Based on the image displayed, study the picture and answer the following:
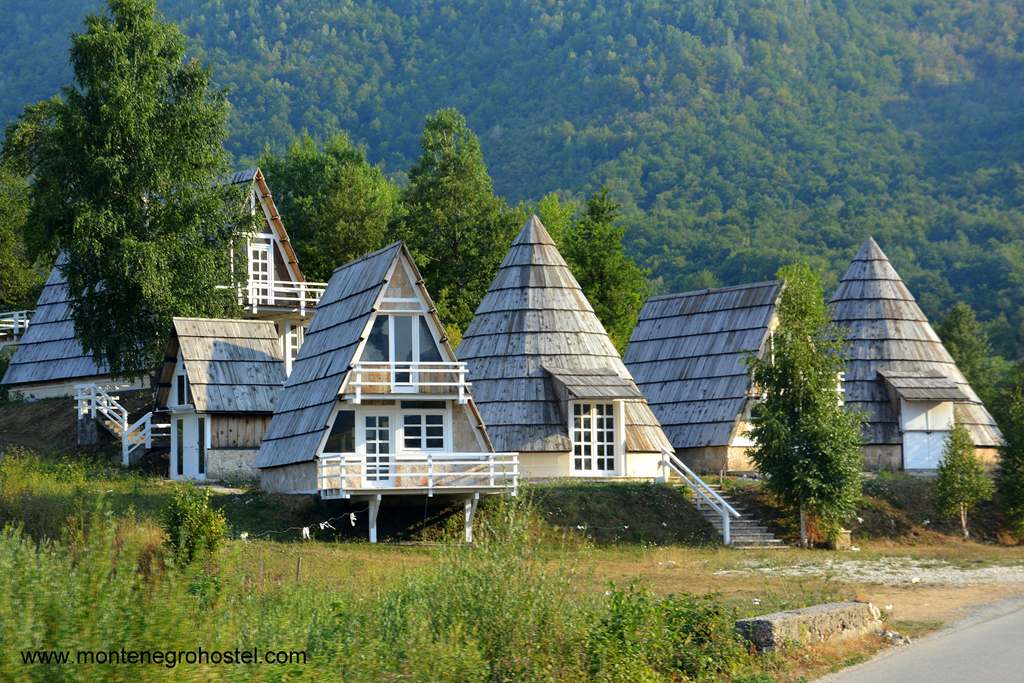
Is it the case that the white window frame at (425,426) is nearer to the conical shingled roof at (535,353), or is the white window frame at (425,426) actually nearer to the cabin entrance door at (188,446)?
the conical shingled roof at (535,353)

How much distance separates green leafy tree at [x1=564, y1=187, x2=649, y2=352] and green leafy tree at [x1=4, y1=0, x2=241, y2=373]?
19.0m

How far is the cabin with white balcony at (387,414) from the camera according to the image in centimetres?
3406

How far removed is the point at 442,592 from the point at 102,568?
5559 millimetres

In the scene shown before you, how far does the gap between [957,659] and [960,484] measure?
2033 cm

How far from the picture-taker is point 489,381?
40844 millimetres

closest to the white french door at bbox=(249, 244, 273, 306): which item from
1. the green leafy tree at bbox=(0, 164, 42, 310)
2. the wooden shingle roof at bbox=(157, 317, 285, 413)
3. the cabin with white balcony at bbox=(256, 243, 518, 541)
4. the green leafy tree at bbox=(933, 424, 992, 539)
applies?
the wooden shingle roof at bbox=(157, 317, 285, 413)

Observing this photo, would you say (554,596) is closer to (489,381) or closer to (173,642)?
(173,642)

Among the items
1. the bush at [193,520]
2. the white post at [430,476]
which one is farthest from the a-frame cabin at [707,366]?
the bush at [193,520]

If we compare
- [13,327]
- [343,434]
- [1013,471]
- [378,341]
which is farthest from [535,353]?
[13,327]

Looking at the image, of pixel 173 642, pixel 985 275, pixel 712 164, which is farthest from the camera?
pixel 712 164

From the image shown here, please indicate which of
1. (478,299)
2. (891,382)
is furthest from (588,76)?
(891,382)

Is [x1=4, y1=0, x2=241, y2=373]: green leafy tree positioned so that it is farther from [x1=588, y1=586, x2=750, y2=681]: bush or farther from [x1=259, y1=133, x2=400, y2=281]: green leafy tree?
[x1=588, y1=586, x2=750, y2=681]: bush

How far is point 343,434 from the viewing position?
1383 inches

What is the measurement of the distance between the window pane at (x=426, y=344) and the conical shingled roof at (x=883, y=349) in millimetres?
16406
